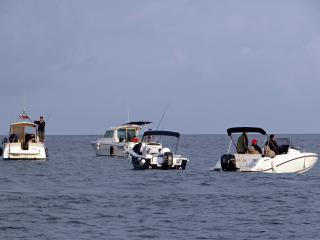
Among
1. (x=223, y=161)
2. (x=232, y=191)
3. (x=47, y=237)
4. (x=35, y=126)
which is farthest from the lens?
(x=35, y=126)

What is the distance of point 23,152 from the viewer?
44750mm

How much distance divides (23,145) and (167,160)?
11317mm

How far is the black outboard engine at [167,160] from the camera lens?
3769 centimetres

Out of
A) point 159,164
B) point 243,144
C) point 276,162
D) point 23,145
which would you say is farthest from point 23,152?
point 276,162

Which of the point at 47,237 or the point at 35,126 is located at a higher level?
the point at 35,126

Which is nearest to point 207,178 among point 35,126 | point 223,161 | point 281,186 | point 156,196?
point 223,161

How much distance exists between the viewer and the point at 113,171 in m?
41.1

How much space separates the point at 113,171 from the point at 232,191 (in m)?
14.0

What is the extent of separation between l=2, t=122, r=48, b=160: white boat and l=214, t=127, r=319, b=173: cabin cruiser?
13.5 meters

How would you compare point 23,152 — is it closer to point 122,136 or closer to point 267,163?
point 122,136

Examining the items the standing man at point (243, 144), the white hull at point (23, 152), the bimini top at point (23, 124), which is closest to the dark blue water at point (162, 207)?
the standing man at point (243, 144)

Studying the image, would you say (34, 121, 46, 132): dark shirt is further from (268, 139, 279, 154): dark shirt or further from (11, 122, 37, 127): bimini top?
(268, 139, 279, 154): dark shirt

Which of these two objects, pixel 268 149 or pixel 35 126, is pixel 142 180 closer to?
pixel 268 149

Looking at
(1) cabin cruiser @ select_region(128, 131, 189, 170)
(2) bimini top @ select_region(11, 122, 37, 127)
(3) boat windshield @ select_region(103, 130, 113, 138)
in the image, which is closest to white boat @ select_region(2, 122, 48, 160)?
(2) bimini top @ select_region(11, 122, 37, 127)
